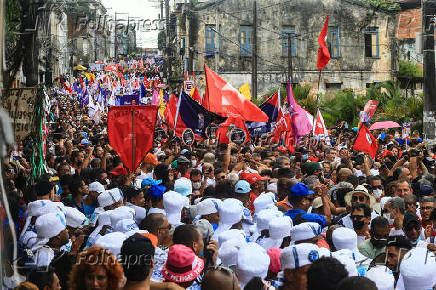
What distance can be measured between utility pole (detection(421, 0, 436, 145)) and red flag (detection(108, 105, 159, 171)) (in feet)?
24.7

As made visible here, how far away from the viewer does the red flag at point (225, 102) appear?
13.4 metres

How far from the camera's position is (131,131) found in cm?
902

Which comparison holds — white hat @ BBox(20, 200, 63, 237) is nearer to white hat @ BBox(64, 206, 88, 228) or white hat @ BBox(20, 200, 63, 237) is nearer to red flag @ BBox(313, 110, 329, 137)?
white hat @ BBox(64, 206, 88, 228)

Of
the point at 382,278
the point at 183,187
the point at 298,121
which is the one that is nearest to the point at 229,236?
the point at 382,278

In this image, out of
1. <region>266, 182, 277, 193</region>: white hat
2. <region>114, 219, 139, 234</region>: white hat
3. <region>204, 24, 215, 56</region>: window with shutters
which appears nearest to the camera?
<region>114, 219, 139, 234</region>: white hat

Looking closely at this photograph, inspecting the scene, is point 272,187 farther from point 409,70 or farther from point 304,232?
point 409,70

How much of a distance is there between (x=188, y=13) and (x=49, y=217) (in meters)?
32.6

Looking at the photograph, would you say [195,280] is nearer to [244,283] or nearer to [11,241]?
[244,283]

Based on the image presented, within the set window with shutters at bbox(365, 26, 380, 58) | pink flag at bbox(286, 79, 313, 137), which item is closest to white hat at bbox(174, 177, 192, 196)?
pink flag at bbox(286, 79, 313, 137)

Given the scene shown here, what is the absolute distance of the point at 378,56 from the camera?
1542 inches

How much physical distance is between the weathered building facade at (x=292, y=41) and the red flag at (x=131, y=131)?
91.3 ft

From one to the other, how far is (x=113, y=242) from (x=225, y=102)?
8848 mm

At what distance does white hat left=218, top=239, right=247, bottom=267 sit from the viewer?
4922 millimetres

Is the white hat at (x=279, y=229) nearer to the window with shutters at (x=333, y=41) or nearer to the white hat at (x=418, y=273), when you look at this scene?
the white hat at (x=418, y=273)
